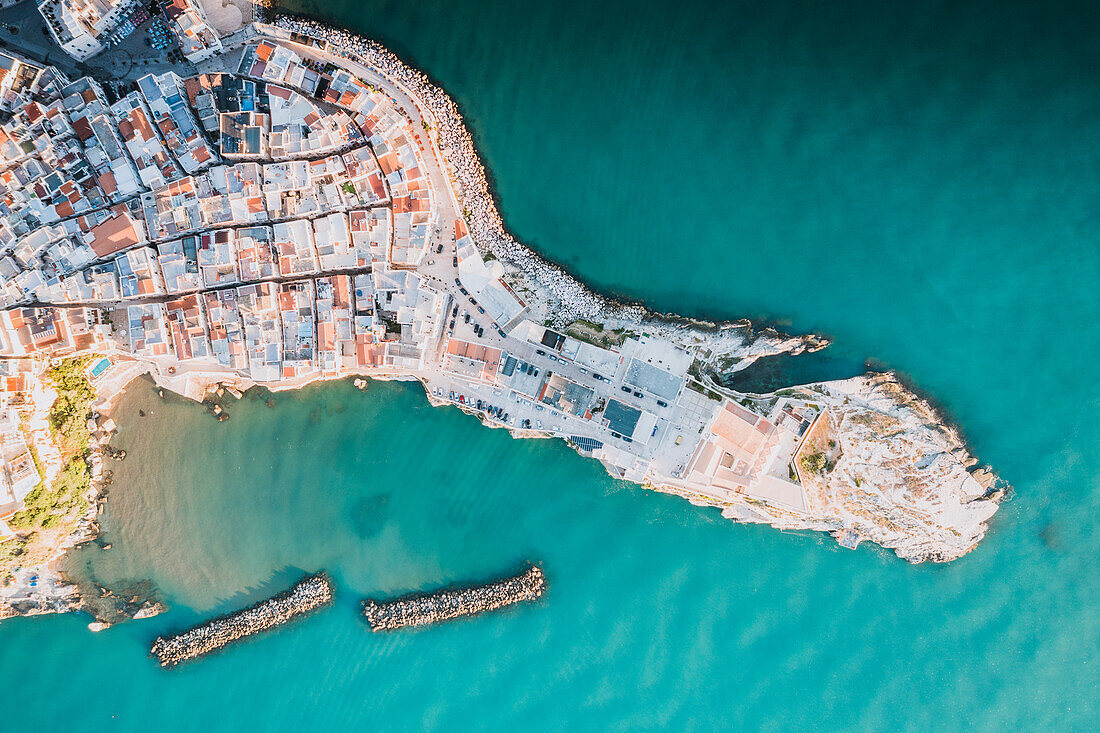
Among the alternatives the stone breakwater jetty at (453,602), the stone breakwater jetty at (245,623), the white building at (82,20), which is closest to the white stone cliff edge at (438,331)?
the white building at (82,20)

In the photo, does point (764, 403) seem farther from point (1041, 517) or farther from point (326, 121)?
point (326, 121)

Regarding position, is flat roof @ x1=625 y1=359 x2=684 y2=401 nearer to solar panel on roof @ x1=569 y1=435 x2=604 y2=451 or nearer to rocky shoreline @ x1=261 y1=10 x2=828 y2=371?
rocky shoreline @ x1=261 y1=10 x2=828 y2=371

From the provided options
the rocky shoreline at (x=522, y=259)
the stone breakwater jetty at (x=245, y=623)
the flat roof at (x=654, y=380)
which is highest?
the rocky shoreline at (x=522, y=259)

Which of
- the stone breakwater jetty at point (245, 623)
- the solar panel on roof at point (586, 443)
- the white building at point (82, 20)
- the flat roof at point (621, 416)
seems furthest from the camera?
the stone breakwater jetty at point (245, 623)

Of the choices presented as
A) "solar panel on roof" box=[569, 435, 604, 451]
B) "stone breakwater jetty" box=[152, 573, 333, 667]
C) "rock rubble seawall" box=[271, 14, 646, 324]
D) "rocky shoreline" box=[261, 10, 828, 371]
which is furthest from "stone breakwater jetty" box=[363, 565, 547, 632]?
"rock rubble seawall" box=[271, 14, 646, 324]

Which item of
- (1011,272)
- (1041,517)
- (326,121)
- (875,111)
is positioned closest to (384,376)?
(326,121)

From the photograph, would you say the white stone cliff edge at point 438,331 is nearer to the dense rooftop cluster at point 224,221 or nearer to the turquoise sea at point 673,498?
the dense rooftop cluster at point 224,221
